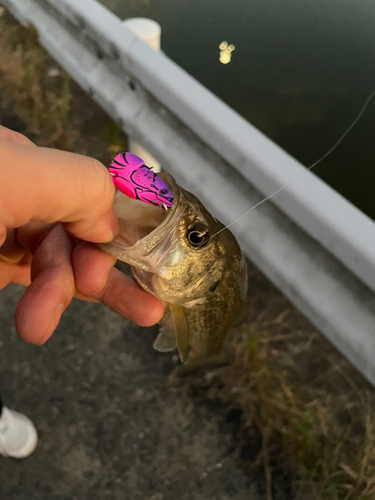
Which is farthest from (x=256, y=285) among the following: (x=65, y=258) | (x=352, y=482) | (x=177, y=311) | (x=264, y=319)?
(x=65, y=258)

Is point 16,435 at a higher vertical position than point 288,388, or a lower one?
lower

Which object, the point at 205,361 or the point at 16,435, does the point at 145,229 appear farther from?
the point at 16,435

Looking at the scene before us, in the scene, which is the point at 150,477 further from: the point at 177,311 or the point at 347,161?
the point at 347,161

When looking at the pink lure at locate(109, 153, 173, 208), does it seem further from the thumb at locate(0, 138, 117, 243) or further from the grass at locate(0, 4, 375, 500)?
the grass at locate(0, 4, 375, 500)

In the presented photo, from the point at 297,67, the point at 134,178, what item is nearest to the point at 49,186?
the point at 134,178

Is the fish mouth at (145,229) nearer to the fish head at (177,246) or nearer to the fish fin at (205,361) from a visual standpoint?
the fish head at (177,246)

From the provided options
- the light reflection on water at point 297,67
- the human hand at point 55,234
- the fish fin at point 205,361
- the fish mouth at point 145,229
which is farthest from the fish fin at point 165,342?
the light reflection on water at point 297,67
